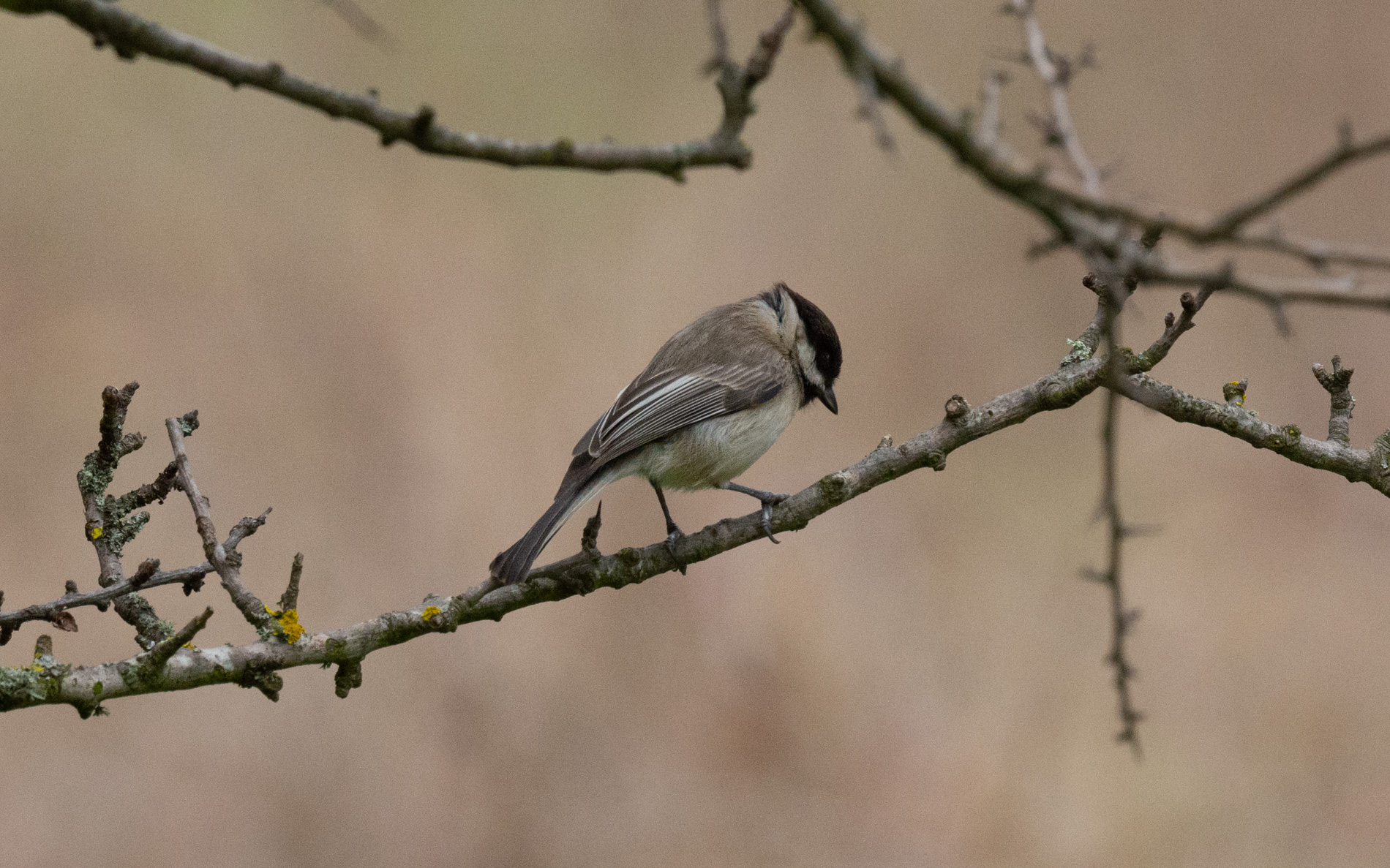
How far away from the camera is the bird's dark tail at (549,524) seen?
278cm

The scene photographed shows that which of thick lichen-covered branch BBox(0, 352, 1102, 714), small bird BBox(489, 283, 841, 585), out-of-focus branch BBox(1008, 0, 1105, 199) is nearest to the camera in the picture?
out-of-focus branch BBox(1008, 0, 1105, 199)

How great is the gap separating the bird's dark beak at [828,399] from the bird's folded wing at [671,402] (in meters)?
0.39

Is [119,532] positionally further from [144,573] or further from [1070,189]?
[1070,189]

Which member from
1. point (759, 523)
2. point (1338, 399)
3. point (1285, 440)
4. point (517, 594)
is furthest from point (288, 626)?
point (1338, 399)

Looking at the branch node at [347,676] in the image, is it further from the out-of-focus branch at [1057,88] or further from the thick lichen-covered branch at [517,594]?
the out-of-focus branch at [1057,88]

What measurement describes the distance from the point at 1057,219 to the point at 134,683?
76.4 inches

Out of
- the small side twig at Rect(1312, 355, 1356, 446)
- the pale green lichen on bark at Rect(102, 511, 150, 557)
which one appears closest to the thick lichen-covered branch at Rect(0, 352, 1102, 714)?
the pale green lichen on bark at Rect(102, 511, 150, 557)

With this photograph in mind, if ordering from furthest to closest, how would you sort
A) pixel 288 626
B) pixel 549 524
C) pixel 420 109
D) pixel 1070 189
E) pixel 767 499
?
pixel 767 499
pixel 549 524
pixel 288 626
pixel 420 109
pixel 1070 189

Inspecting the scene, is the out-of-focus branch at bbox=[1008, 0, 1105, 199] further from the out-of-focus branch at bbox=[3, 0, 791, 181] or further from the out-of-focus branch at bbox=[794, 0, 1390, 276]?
the out-of-focus branch at bbox=[3, 0, 791, 181]

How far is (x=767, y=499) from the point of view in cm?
389

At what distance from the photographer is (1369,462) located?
2.88 metres

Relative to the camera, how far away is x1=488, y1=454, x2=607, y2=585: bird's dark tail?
2.78 meters

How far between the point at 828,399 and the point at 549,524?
6.06ft

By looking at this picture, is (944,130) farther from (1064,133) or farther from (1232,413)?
(1232,413)
